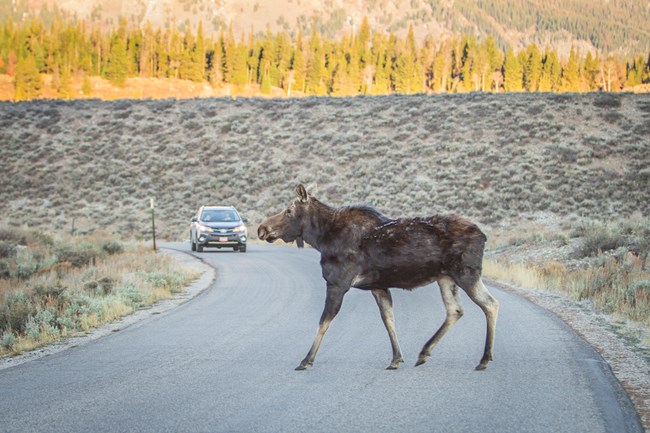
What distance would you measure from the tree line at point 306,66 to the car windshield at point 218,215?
92273mm

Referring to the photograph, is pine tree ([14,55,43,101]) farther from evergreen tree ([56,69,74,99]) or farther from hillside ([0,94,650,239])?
hillside ([0,94,650,239])

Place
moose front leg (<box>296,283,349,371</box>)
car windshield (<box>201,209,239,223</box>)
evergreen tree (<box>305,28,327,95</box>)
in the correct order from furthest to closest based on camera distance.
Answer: evergreen tree (<box>305,28,327,95</box>) → car windshield (<box>201,209,239,223</box>) → moose front leg (<box>296,283,349,371</box>)

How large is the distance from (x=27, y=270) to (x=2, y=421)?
47.7 feet

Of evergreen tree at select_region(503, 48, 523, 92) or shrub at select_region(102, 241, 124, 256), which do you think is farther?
evergreen tree at select_region(503, 48, 523, 92)

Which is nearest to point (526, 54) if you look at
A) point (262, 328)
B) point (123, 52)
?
point (123, 52)

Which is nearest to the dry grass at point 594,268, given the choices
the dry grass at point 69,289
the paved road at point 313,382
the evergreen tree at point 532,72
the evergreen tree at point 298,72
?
the paved road at point 313,382

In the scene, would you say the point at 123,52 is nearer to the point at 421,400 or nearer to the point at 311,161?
the point at 311,161

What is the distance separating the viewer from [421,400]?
6.11 m

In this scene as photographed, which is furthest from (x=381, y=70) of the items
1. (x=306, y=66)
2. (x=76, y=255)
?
(x=76, y=255)

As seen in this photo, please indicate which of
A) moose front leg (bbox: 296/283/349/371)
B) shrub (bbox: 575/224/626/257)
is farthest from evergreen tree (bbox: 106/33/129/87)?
moose front leg (bbox: 296/283/349/371)

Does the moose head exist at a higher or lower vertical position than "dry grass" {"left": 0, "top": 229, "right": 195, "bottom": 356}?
higher

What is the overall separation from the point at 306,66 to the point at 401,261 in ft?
417

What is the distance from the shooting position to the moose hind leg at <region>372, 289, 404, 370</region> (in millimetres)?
7422

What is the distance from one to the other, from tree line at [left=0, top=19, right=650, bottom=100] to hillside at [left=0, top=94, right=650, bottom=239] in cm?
4848
